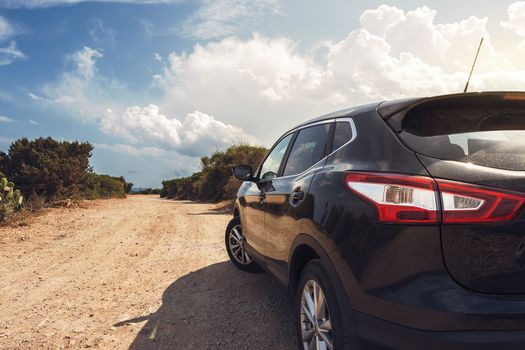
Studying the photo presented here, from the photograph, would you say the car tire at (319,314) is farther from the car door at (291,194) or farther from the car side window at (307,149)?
the car side window at (307,149)

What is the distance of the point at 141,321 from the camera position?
3680 millimetres

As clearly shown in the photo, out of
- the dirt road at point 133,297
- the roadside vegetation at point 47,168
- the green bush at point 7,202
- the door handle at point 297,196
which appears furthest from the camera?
the roadside vegetation at point 47,168

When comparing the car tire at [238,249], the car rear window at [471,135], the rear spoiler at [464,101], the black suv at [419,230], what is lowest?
the car tire at [238,249]

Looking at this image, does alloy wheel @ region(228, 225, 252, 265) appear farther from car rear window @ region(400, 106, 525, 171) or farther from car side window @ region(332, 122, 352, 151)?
car rear window @ region(400, 106, 525, 171)

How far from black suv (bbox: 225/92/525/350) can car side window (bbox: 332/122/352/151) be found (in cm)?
1

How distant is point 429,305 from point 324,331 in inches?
31.9

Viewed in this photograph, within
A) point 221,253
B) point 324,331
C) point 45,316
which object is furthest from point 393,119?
point 221,253

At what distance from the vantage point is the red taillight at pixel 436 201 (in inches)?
63.5

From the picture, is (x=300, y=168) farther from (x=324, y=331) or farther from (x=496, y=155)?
(x=496, y=155)

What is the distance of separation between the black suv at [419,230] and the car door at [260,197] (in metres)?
1.23

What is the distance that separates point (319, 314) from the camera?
2.30m

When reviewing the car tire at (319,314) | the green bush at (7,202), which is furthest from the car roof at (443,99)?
the green bush at (7,202)

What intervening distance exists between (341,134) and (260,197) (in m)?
1.46

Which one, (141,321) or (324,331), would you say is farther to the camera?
(141,321)
